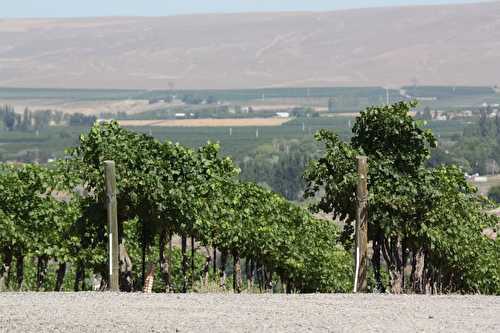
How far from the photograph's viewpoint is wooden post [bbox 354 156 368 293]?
21266 mm

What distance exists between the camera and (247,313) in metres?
14.5

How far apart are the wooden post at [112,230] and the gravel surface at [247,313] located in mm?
3878

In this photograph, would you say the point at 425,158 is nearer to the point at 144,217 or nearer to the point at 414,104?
the point at 414,104

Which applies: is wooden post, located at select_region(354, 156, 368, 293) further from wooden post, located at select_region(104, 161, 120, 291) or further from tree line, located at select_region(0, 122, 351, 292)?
tree line, located at select_region(0, 122, 351, 292)

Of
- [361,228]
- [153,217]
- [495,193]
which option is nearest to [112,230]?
[361,228]

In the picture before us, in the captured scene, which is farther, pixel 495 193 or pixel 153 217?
pixel 495 193

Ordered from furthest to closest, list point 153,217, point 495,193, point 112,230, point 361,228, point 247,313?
point 495,193, point 153,217, point 361,228, point 112,230, point 247,313

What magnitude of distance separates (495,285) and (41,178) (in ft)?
41.1

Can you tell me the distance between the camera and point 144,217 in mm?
25969

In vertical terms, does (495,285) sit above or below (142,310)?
below

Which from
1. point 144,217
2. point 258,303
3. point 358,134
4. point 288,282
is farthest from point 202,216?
point 258,303

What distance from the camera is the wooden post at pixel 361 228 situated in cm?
2127

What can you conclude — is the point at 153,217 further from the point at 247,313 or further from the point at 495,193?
the point at 495,193

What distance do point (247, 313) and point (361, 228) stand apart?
753cm
